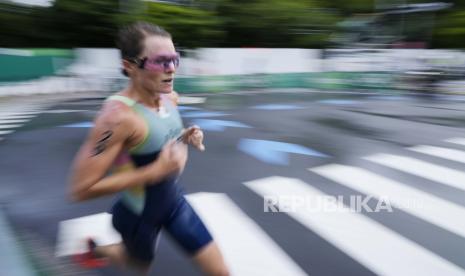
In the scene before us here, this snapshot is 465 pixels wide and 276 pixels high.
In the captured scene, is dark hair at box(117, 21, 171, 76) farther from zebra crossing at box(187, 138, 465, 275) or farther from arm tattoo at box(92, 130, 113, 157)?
zebra crossing at box(187, 138, 465, 275)

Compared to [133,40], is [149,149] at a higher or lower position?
lower

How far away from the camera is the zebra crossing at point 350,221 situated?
3.54 meters

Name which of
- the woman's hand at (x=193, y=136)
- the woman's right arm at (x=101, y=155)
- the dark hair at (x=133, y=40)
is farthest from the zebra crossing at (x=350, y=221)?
the dark hair at (x=133, y=40)

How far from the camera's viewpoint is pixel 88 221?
4.40 meters

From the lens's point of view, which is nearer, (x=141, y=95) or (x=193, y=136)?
(x=141, y=95)

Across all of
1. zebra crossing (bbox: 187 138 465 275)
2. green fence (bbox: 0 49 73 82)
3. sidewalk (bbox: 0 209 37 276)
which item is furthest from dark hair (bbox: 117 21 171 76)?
green fence (bbox: 0 49 73 82)

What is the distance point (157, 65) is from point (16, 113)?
11011 millimetres

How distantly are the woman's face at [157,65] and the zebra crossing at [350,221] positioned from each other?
5.81 feet

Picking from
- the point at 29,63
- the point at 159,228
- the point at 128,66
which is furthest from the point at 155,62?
the point at 29,63

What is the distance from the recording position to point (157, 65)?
6.86 ft

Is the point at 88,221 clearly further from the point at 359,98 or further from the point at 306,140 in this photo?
the point at 359,98

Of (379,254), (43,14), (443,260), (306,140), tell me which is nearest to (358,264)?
(379,254)

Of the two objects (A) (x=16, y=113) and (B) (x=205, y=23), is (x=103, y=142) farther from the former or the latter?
(B) (x=205, y=23)

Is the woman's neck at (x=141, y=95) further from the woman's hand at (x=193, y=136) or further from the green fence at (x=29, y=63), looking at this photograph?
the green fence at (x=29, y=63)
